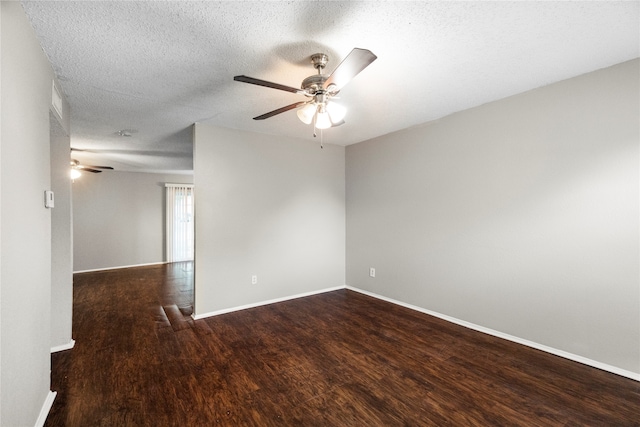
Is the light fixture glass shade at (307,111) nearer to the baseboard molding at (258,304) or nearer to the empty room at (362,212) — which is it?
the empty room at (362,212)

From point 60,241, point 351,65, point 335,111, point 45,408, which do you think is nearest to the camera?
point 351,65

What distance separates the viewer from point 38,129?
168cm

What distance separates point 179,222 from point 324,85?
6.77 m

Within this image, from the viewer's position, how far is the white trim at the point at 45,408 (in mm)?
1713

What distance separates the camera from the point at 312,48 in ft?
6.32

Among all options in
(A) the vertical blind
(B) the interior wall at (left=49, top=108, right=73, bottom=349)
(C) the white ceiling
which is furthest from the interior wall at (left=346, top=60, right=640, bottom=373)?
(A) the vertical blind

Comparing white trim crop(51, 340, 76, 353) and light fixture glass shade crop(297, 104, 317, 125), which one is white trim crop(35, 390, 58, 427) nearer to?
white trim crop(51, 340, 76, 353)

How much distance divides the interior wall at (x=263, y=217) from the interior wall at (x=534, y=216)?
1.14 m

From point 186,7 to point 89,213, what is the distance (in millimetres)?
6808

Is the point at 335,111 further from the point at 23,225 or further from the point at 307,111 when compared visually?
the point at 23,225

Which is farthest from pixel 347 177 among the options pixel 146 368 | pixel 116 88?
pixel 146 368

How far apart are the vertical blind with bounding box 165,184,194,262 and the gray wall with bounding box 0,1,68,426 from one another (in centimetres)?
575

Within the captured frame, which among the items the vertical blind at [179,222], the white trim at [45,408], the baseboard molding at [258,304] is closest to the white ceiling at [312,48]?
the white trim at [45,408]

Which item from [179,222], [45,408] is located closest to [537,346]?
[45,408]
